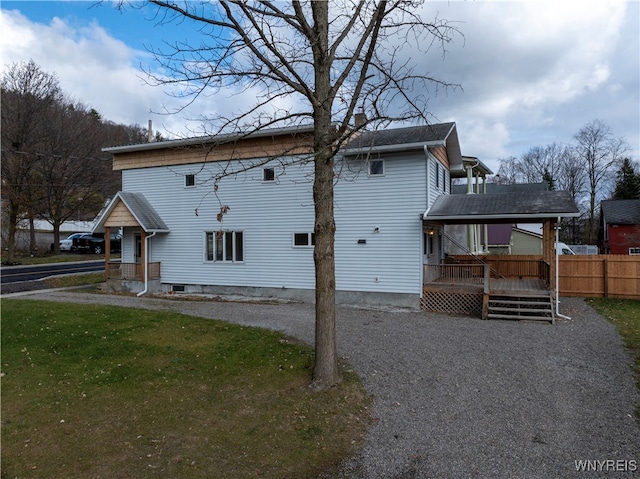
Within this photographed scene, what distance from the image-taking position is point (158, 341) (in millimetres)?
8367

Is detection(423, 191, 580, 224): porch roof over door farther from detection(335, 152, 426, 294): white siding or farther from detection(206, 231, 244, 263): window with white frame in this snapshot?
detection(206, 231, 244, 263): window with white frame

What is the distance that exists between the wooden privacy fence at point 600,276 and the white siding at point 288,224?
706 centimetres

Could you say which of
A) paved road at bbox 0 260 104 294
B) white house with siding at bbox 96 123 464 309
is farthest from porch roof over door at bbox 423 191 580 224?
paved road at bbox 0 260 104 294

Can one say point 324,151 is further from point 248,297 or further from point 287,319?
point 248,297

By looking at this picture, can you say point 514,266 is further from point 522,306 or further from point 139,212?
point 139,212

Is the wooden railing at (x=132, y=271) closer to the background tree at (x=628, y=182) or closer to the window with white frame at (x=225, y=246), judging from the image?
the window with white frame at (x=225, y=246)

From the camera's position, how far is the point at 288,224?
14.8 m

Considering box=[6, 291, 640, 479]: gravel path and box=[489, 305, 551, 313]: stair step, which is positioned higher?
box=[489, 305, 551, 313]: stair step

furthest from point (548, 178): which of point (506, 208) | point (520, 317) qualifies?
point (520, 317)

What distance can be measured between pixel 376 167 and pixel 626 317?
8463mm

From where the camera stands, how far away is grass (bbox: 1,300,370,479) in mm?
4184

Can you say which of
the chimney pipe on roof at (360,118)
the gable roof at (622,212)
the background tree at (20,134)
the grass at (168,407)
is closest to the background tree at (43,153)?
the background tree at (20,134)

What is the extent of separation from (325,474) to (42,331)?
7.80 metres

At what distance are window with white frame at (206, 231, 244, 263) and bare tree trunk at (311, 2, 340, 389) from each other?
391 inches
